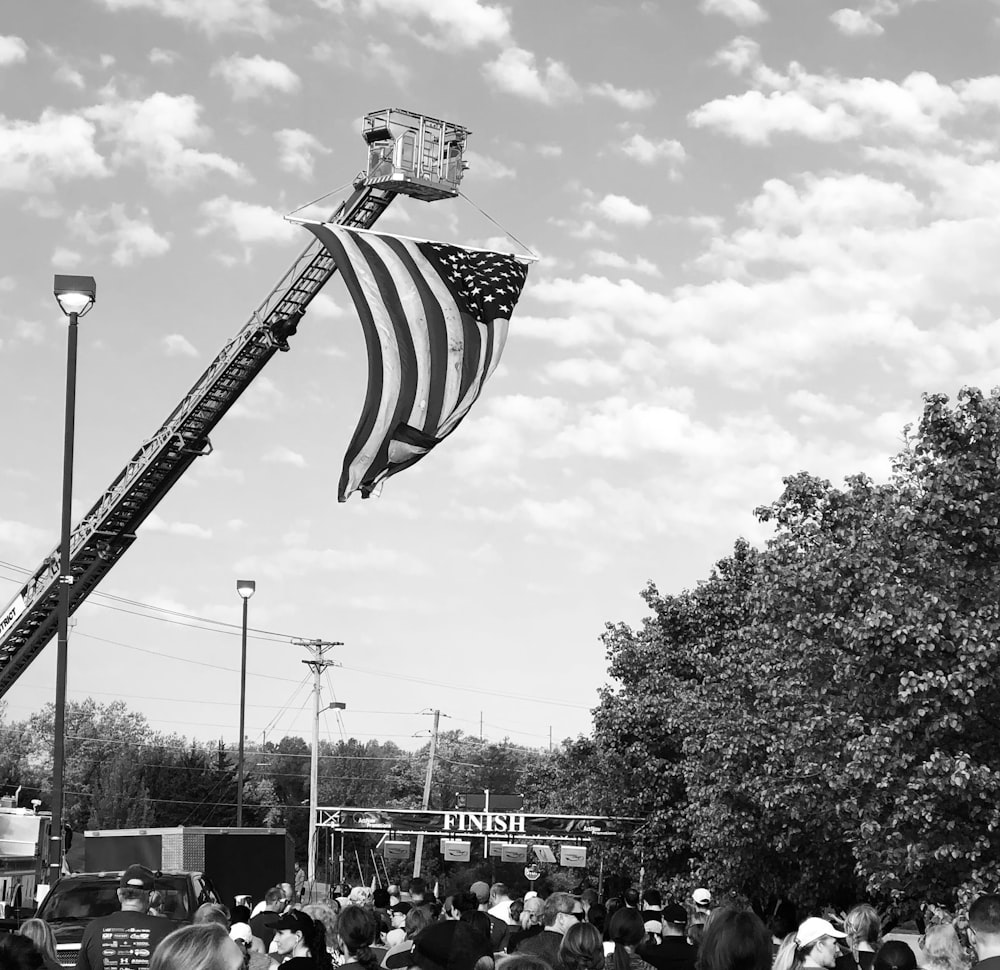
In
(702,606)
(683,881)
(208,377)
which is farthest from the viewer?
(702,606)

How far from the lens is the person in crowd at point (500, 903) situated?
12.2 m

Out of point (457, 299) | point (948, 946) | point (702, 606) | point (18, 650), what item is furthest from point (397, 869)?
point (948, 946)

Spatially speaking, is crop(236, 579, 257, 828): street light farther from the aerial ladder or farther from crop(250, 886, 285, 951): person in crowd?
crop(250, 886, 285, 951): person in crowd

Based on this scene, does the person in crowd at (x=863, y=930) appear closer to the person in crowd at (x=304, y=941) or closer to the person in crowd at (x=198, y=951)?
the person in crowd at (x=304, y=941)

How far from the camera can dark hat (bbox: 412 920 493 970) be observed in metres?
7.53

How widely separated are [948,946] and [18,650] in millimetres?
28231

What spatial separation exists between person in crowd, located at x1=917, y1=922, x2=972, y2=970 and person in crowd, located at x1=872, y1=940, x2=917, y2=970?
694 mm

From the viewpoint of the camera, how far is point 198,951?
5090mm

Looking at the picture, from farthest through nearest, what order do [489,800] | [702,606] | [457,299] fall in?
[489,800] < [702,606] < [457,299]

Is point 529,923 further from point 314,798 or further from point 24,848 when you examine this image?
point 314,798

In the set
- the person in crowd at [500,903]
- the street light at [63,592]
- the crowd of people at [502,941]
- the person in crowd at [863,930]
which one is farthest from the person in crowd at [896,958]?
the street light at [63,592]

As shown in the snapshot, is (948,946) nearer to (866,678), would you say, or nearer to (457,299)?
(457,299)

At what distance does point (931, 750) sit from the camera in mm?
24141

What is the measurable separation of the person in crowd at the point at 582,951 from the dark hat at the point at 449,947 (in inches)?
28.1
